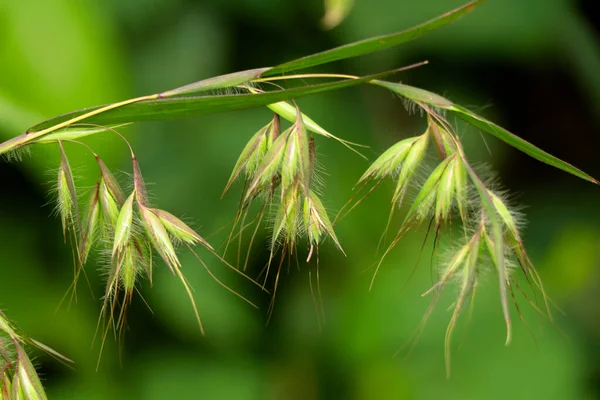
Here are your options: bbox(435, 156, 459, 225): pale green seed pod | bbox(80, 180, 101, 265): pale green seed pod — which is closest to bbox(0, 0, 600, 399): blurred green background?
bbox(80, 180, 101, 265): pale green seed pod

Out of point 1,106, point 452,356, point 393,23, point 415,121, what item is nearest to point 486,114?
point 415,121

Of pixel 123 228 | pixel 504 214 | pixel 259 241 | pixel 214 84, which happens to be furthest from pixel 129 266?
pixel 259 241

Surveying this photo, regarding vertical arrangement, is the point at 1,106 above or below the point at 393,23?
below

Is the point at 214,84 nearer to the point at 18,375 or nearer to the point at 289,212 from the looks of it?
the point at 289,212

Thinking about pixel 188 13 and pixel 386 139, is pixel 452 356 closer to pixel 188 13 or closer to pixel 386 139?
pixel 386 139

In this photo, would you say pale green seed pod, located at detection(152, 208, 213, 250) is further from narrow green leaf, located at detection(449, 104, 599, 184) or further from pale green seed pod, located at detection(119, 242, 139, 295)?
narrow green leaf, located at detection(449, 104, 599, 184)

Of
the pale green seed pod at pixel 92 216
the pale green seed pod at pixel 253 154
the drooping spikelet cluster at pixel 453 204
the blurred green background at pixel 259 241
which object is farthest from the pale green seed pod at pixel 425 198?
the blurred green background at pixel 259 241
